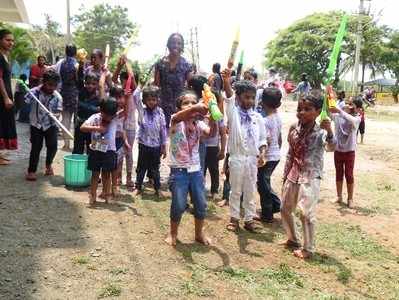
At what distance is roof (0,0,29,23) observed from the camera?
36.3 feet

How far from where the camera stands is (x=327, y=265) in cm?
471

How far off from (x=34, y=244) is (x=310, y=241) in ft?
8.59

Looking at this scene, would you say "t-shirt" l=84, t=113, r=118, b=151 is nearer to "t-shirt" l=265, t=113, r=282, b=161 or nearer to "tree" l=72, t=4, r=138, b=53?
"t-shirt" l=265, t=113, r=282, b=161

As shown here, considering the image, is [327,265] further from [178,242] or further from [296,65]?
[296,65]

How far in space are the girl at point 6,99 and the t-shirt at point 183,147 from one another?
3.12m

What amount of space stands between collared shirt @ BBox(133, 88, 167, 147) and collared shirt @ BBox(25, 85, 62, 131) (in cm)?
123

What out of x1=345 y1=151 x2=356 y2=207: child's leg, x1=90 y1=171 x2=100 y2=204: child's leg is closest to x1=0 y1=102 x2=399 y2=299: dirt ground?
x1=90 y1=171 x2=100 y2=204: child's leg

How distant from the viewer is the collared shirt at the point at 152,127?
6352mm

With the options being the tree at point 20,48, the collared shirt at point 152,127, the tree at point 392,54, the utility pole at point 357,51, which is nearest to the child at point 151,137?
the collared shirt at point 152,127

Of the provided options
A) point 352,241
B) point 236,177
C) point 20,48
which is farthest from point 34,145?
point 20,48

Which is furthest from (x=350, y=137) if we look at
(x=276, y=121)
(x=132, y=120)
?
(x=132, y=120)

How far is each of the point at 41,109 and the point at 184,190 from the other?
2.95m

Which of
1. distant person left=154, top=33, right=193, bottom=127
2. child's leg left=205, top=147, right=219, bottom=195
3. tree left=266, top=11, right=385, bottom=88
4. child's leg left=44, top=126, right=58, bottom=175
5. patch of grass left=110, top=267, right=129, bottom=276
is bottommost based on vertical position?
patch of grass left=110, top=267, right=129, bottom=276

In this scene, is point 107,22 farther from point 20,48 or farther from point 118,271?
point 118,271
